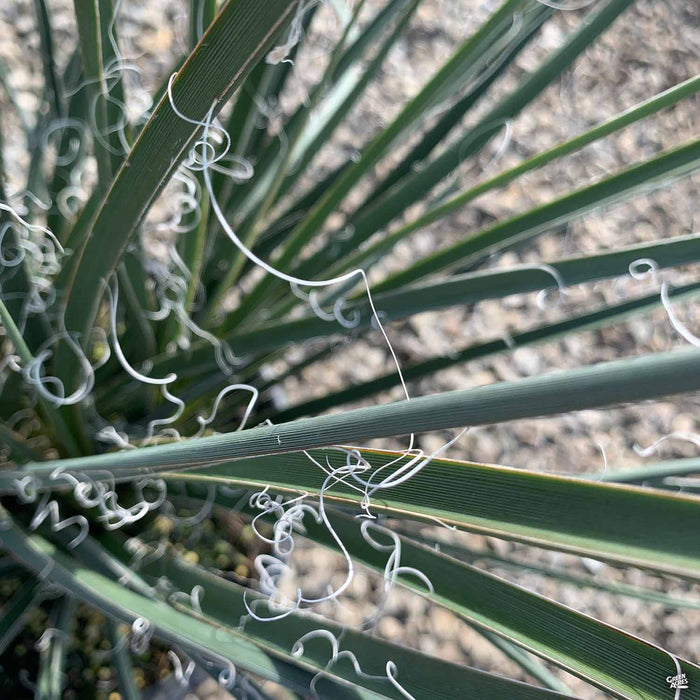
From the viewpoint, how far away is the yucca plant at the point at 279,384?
283mm

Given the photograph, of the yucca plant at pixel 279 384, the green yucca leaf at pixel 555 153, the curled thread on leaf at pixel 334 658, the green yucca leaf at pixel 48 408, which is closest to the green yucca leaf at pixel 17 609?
the yucca plant at pixel 279 384

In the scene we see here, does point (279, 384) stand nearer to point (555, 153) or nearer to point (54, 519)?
point (54, 519)

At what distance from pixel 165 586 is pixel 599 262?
1.32 ft

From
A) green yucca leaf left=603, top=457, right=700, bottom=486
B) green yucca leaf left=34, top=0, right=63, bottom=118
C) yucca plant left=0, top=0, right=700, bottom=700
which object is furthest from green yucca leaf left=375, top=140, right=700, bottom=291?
green yucca leaf left=34, top=0, right=63, bottom=118

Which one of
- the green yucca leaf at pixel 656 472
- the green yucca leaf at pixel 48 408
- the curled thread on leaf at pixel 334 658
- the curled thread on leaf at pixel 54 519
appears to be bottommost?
the curled thread on leaf at pixel 54 519

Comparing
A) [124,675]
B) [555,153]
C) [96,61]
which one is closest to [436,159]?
[555,153]

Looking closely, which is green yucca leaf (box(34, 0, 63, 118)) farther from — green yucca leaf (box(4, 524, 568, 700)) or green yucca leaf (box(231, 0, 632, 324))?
green yucca leaf (box(4, 524, 568, 700))

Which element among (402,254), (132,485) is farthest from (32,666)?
(402,254)

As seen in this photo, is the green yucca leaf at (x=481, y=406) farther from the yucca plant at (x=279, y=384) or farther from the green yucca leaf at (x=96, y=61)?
the green yucca leaf at (x=96, y=61)

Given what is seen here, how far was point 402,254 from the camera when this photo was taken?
4.17 ft

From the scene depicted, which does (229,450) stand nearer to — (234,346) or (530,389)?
(530,389)

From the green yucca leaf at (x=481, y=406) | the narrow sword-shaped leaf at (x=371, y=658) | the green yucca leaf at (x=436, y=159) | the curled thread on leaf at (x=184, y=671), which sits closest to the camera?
the green yucca leaf at (x=481, y=406)

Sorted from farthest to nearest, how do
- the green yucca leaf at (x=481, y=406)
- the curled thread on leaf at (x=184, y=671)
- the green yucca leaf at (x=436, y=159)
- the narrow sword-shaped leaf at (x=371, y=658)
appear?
the curled thread on leaf at (x=184, y=671) < the green yucca leaf at (x=436, y=159) < the narrow sword-shaped leaf at (x=371, y=658) < the green yucca leaf at (x=481, y=406)

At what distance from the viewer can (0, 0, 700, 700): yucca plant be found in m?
0.28
